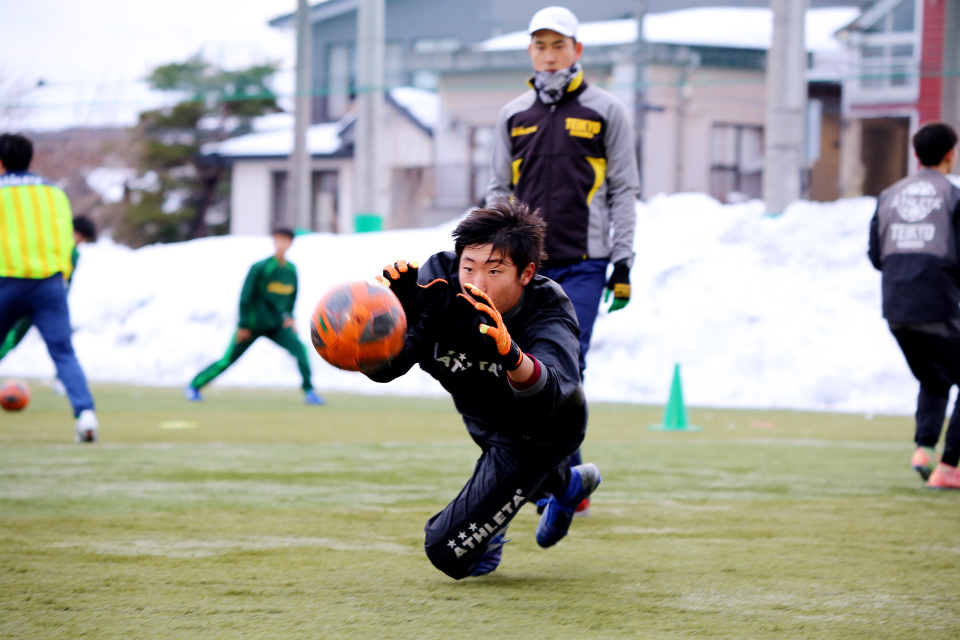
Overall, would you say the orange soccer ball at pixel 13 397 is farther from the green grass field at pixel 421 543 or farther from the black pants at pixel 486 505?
the black pants at pixel 486 505

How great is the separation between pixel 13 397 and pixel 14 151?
11.6 feet

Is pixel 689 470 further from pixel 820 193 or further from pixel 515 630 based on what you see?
pixel 820 193

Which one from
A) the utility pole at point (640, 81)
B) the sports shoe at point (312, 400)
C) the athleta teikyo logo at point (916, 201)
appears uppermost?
the utility pole at point (640, 81)

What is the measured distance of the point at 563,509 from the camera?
442 cm

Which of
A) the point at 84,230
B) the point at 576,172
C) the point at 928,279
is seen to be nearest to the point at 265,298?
the point at 84,230

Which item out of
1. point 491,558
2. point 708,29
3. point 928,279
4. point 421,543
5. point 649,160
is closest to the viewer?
point 491,558

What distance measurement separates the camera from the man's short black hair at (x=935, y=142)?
257 inches

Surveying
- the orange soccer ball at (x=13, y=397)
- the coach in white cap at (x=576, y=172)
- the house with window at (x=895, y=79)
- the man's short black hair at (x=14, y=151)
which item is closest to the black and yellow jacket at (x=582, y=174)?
the coach in white cap at (x=576, y=172)

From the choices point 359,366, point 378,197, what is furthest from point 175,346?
point 359,366

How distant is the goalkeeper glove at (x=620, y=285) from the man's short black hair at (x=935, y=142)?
2114 millimetres

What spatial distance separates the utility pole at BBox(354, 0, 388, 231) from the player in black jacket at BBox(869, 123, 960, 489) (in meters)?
12.5

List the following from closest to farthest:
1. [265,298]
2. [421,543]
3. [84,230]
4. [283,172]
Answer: [421,543]
[265,298]
[84,230]
[283,172]

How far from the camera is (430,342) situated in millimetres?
3816

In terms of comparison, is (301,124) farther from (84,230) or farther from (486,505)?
(486,505)
